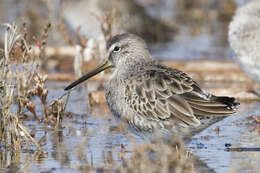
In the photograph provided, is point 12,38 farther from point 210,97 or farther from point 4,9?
point 4,9

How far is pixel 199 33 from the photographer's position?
40.3ft

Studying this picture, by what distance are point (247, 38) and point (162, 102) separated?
7.67 feet

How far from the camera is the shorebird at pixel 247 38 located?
22.9ft

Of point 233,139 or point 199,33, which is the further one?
point 199,33

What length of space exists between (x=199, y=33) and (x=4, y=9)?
384 cm

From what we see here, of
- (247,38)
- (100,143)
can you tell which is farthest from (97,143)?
(247,38)

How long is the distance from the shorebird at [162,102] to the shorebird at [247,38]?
1827mm

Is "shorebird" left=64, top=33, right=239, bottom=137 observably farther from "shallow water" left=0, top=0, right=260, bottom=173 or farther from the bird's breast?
"shallow water" left=0, top=0, right=260, bottom=173

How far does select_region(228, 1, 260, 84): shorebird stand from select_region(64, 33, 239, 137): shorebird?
71.9 inches

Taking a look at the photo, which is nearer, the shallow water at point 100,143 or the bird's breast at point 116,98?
the shallow water at point 100,143

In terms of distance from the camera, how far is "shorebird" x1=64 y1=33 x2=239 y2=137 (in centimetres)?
495

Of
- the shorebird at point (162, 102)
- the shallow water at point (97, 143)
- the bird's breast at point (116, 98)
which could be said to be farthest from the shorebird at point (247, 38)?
the bird's breast at point (116, 98)

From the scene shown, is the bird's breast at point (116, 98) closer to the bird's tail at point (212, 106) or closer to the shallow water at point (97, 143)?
the shallow water at point (97, 143)

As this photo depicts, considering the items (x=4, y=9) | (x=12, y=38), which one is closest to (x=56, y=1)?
(x=4, y=9)
